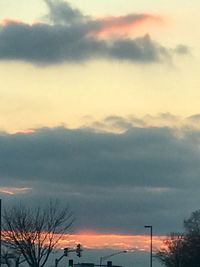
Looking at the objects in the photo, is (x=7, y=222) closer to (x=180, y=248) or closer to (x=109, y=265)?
(x=109, y=265)

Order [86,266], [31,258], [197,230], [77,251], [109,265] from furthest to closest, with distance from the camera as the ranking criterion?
[197,230] < [86,266] < [109,265] < [31,258] < [77,251]

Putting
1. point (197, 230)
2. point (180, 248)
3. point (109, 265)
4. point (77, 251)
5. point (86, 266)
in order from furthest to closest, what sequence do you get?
point (197, 230) < point (180, 248) < point (86, 266) < point (109, 265) < point (77, 251)

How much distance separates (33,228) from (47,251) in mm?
3940

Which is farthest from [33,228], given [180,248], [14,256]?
[180,248]

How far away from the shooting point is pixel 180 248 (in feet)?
490

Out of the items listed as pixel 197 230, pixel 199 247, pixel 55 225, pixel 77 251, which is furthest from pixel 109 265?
pixel 197 230

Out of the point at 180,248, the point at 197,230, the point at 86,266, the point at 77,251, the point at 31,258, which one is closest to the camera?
the point at 77,251

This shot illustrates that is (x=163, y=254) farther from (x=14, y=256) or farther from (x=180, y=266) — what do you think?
(x=14, y=256)

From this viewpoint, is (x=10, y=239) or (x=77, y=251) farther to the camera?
(x=10, y=239)

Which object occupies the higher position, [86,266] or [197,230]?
[197,230]

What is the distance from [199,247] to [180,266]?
574 cm

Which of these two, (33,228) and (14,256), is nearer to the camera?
(33,228)

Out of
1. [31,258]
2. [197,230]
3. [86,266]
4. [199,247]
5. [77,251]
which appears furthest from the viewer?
[197,230]

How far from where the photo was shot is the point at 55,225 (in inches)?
4136
